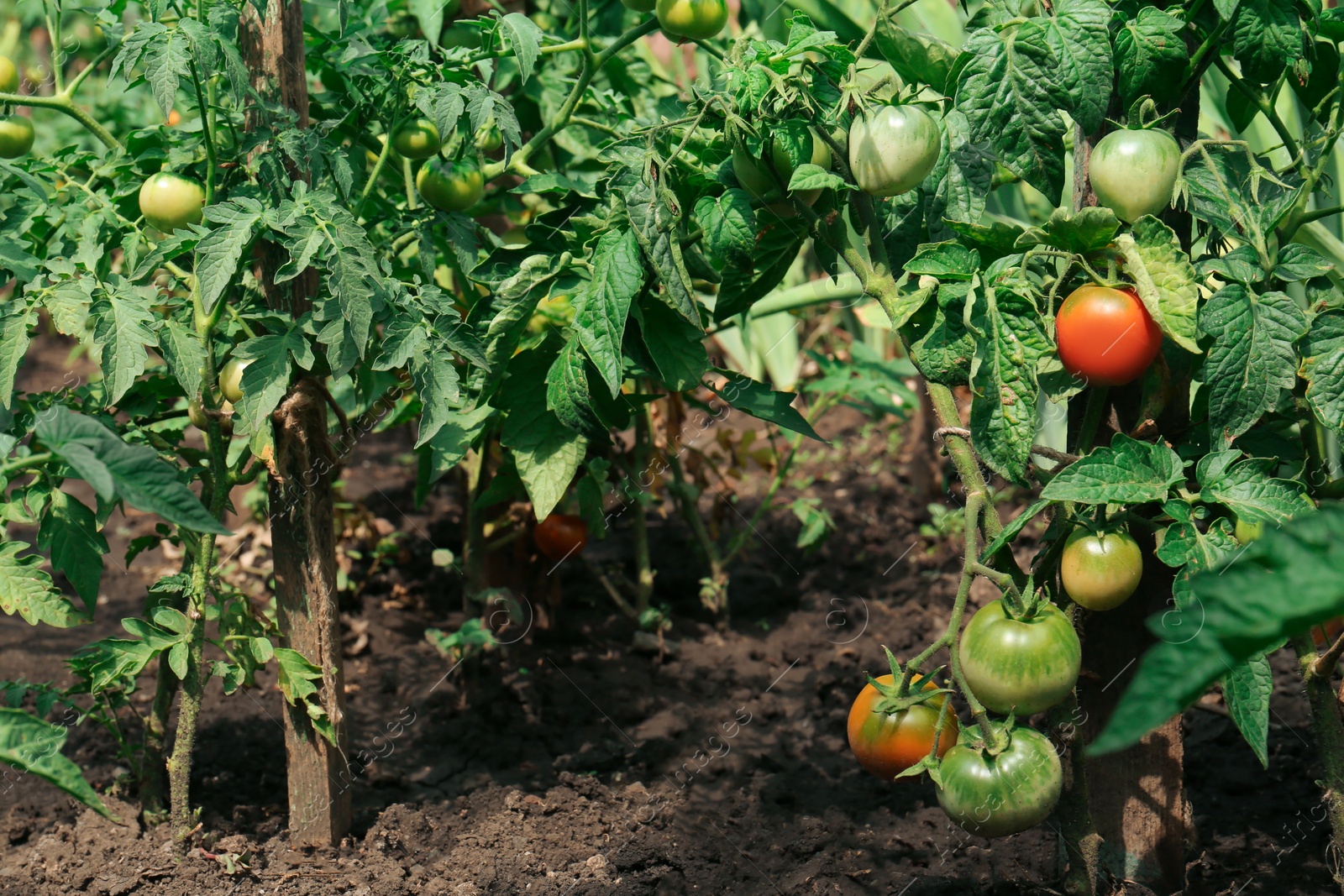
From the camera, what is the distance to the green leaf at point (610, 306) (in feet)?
3.87

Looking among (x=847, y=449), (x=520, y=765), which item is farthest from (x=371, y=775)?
(x=847, y=449)

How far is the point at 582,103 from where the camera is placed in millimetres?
1856

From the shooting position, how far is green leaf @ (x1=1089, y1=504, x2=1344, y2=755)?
54cm

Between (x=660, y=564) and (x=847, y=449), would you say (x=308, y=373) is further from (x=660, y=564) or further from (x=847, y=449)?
(x=847, y=449)

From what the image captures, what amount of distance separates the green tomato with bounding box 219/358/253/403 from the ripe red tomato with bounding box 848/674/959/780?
85 cm

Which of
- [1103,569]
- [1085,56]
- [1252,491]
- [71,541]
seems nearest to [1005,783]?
[1103,569]

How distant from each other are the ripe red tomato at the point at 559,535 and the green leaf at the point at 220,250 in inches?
35.1

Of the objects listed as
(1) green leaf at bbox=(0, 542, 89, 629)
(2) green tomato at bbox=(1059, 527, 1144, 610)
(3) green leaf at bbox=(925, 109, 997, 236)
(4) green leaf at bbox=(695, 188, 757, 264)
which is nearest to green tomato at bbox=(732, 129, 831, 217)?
(4) green leaf at bbox=(695, 188, 757, 264)

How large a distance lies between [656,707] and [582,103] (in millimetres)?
1087

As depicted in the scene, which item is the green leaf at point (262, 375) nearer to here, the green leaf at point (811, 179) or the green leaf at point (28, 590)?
the green leaf at point (28, 590)

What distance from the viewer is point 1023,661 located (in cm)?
98

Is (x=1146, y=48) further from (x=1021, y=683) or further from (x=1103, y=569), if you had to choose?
(x=1021, y=683)

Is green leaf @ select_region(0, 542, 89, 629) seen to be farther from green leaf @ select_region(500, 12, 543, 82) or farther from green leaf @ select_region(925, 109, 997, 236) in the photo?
green leaf @ select_region(925, 109, 997, 236)

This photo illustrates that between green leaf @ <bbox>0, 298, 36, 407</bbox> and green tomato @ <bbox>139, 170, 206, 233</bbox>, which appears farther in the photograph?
green tomato @ <bbox>139, 170, 206, 233</bbox>
